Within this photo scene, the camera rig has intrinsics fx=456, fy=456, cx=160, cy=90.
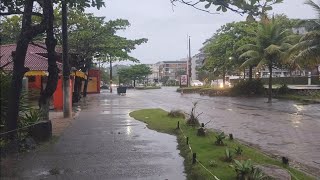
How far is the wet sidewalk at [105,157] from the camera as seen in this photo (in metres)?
8.29

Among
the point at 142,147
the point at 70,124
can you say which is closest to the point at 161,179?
the point at 142,147

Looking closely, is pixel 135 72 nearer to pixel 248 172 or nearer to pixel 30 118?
pixel 30 118

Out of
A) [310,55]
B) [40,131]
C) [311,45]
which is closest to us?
[40,131]

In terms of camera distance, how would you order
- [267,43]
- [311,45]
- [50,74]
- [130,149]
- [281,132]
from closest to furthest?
1. [130,149]
2. [50,74]
3. [281,132]
4. [311,45]
5. [267,43]

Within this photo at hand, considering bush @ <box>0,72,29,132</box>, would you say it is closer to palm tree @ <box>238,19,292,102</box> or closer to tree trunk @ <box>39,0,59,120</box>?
tree trunk @ <box>39,0,59,120</box>

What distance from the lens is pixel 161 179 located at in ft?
25.8

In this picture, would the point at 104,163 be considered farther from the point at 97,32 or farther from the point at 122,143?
the point at 97,32

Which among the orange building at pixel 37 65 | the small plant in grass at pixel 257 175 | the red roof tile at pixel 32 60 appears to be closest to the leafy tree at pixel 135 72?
the orange building at pixel 37 65

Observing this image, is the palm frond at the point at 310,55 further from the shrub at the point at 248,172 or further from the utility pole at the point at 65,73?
the shrub at the point at 248,172

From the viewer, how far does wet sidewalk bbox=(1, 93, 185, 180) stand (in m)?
8.29

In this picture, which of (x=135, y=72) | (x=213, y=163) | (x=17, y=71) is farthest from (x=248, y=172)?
(x=135, y=72)

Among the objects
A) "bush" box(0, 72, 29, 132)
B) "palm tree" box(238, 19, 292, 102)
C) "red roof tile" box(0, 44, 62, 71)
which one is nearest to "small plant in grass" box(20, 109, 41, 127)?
"bush" box(0, 72, 29, 132)

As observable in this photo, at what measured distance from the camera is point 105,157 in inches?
391

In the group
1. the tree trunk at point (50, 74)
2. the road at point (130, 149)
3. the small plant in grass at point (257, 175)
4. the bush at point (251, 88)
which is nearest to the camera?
the small plant in grass at point (257, 175)
